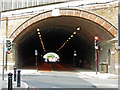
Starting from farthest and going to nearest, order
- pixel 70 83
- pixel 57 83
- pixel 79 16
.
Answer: pixel 79 16
pixel 70 83
pixel 57 83

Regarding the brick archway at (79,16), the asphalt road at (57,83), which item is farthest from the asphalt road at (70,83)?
the brick archway at (79,16)

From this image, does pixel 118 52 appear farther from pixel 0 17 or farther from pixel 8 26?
pixel 0 17

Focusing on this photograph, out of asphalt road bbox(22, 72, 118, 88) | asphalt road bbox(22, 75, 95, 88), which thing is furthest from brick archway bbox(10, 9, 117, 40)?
asphalt road bbox(22, 75, 95, 88)

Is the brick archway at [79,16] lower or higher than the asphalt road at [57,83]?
higher

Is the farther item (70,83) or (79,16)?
(79,16)

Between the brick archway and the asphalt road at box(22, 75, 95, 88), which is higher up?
the brick archway

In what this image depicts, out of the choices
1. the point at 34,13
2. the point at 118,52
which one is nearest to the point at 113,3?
the point at 118,52

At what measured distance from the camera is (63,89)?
1165 centimetres

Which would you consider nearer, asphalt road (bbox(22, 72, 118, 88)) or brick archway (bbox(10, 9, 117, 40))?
asphalt road (bbox(22, 72, 118, 88))

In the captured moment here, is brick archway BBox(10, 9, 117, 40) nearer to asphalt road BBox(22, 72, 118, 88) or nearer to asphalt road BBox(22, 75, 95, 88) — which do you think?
asphalt road BBox(22, 72, 118, 88)

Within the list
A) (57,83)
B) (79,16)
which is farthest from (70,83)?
(79,16)

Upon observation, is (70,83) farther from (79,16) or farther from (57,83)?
(79,16)

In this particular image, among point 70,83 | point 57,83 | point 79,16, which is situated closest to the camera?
point 57,83

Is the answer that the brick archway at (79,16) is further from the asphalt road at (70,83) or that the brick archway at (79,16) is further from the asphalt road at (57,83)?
the asphalt road at (57,83)
